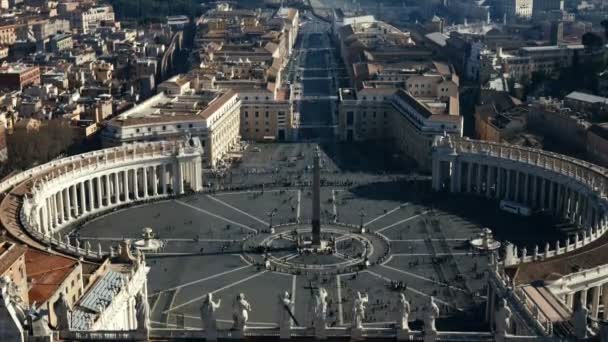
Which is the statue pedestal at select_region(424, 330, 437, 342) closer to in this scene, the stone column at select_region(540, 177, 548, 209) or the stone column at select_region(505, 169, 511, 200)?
the stone column at select_region(540, 177, 548, 209)

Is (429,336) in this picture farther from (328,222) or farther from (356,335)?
(328,222)

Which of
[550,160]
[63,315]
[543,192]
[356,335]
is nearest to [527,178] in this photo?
[543,192]

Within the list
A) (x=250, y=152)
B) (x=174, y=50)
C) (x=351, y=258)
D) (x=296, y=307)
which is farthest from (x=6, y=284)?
(x=174, y=50)

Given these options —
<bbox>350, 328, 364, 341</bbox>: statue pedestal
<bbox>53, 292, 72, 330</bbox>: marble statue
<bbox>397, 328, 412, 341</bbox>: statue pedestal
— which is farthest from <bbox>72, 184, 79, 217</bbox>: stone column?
<bbox>397, 328, 412, 341</bbox>: statue pedestal

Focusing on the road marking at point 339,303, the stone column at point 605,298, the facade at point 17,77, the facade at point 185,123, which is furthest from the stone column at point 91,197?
the facade at point 17,77

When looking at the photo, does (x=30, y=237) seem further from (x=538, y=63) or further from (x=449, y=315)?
(x=538, y=63)
